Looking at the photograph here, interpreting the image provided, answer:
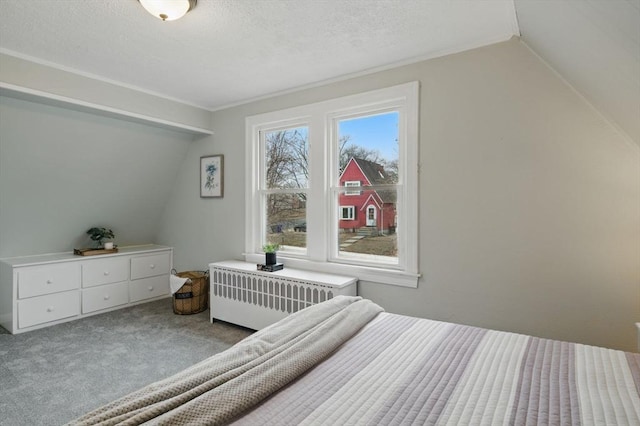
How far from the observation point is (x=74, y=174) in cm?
361

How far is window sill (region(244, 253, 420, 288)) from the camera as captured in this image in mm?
2779

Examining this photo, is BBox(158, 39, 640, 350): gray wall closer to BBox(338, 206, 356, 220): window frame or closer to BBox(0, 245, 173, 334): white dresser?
BBox(338, 206, 356, 220): window frame

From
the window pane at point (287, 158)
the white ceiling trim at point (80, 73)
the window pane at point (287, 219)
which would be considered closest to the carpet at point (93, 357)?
the window pane at point (287, 219)

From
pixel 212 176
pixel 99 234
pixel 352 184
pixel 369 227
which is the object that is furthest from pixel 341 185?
pixel 99 234

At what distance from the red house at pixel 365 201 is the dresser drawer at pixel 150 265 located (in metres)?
2.65

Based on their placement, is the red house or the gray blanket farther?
the red house

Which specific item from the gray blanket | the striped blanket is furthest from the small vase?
the striped blanket

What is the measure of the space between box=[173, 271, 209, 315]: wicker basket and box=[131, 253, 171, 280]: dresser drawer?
0.72 m

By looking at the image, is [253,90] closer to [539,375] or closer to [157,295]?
[157,295]

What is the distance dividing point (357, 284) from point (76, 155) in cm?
312

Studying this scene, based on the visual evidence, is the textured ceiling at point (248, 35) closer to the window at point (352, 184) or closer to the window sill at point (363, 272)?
the window at point (352, 184)

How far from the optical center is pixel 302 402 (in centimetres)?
110

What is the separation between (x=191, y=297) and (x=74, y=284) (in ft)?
4.03

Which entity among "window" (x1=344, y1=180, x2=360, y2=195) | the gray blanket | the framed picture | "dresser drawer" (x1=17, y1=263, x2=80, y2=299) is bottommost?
"dresser drawer" (x1=17, y1=263, x2=80, y2=299)
